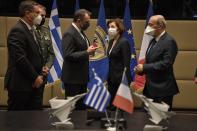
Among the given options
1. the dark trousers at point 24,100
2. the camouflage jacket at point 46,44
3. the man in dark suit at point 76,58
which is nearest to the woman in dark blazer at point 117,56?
the man in dark suit at point 76,58

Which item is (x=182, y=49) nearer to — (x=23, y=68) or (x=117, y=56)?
(x=117, y=56)

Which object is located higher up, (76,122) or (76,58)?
(76,58)

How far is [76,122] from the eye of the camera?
9.76 ft

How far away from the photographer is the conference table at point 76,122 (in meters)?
2.79

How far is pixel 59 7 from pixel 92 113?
412 centimetres

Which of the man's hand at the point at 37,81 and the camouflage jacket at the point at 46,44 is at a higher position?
the camouflage jacket at the point at 46,44

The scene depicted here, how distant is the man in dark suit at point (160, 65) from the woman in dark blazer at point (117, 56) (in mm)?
702

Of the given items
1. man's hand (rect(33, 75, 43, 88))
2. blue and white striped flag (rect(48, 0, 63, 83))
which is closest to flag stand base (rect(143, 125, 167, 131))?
man's hand (rect(33, 75, 43, 88))

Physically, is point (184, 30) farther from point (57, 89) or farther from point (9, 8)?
point (9, 8)

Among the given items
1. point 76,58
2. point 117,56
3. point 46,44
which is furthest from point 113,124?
point 46,44

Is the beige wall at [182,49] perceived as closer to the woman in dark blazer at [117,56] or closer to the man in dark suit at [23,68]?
the woman in dark blazer at [117,56]

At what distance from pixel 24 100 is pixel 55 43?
2279 millimetres

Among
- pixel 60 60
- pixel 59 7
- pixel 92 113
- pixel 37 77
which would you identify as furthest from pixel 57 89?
pixel 92 113

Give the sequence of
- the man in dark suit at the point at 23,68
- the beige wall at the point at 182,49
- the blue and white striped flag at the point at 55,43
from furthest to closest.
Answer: the beige wall at the point at 182,49 → the blue and white striped flag at the point at 55,43 → the man in dark suit at the point at 23,68
